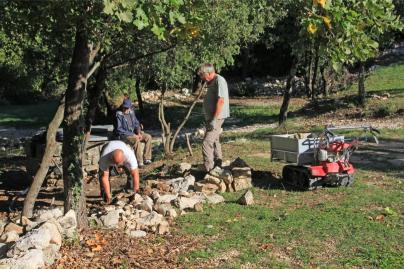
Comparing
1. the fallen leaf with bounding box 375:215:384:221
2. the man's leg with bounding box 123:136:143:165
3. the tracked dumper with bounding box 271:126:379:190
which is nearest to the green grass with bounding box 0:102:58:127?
the man's leg with bounding box 123:136:143:165

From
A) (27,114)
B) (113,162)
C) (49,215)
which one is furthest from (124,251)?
(27,114)

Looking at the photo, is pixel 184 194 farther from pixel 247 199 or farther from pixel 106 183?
pixel 106 183

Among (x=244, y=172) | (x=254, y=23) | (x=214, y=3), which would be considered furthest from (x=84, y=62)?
(x=254, y=23)

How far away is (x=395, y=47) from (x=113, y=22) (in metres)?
33.0

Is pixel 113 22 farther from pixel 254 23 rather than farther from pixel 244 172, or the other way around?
pixel 254 23

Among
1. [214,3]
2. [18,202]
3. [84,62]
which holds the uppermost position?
[214,3]

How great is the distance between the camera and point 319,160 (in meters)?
9.36

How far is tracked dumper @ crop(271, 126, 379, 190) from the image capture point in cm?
925

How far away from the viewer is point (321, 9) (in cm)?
533

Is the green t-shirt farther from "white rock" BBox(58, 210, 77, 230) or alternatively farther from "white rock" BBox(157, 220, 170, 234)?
"white rock" BBox(58, 210, 77, 230)

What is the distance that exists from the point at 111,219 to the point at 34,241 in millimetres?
1703

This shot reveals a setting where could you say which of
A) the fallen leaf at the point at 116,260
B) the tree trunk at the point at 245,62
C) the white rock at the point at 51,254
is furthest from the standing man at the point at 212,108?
the tree trunk at the point at 245,62

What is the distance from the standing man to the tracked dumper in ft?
3.77

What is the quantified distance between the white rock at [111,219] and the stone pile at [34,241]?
567mm
